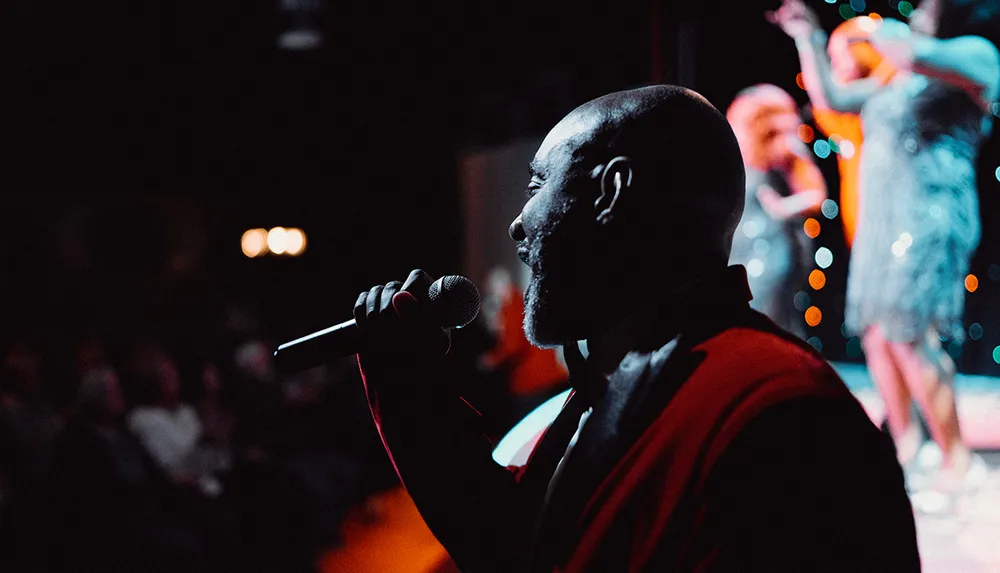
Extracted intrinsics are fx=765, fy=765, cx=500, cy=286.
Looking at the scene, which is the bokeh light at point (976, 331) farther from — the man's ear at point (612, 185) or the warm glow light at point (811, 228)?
the man's ear at point (612, 185)

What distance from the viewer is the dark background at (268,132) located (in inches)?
166

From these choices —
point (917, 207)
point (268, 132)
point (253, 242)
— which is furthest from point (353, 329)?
point (253, 242)

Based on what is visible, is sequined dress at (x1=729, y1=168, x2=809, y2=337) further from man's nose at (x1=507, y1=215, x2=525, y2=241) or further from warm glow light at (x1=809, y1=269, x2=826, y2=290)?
man's nose at (x1=507, y1=215, x2=525, y2=241)

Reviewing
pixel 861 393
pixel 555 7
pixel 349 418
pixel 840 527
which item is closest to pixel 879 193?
pixel 861 393

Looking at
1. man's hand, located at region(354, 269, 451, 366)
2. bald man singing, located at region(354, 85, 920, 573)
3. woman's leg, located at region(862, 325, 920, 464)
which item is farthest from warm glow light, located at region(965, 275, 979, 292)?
man's hand, located at region(354, 269, 451, 366)

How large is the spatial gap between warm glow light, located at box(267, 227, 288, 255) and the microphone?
717 centimetres

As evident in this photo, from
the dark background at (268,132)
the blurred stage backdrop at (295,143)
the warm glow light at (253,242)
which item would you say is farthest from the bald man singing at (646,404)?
the warm glow light at (253,242)

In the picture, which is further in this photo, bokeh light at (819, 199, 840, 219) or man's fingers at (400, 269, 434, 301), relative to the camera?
bokeh light at (819, 199, 840, 219)

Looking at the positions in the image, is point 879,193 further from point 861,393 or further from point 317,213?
point 317,213

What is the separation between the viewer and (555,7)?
396cm

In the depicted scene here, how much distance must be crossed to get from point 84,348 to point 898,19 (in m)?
3.60

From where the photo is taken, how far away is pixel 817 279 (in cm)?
247

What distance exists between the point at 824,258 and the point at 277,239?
21.5 ft

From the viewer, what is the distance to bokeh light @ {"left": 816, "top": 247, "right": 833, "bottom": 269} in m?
2.44
